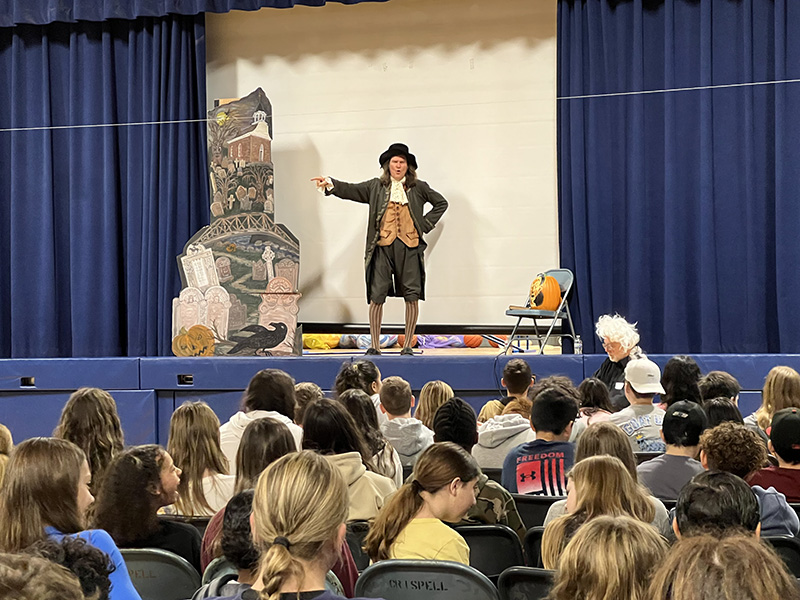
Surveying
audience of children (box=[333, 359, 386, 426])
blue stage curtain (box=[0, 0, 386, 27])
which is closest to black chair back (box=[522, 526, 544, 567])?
audience of children (box=[333, 359, 386, 426])

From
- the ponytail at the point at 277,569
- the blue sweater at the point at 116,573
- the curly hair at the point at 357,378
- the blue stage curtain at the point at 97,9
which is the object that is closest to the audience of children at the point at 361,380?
the curly hair at the point at 357,378

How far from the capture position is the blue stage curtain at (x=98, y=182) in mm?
8789

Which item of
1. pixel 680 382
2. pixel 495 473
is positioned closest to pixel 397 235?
pixel 680 382

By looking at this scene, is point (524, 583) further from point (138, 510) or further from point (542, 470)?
point (542, 470)

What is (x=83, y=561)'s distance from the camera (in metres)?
1.35

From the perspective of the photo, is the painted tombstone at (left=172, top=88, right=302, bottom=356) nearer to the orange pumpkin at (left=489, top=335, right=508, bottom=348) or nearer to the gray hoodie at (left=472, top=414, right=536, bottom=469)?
the orange pumpkin at (left=489, top=335, right=508, bottom=348)

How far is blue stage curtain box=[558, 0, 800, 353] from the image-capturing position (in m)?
7.52

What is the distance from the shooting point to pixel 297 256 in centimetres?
773

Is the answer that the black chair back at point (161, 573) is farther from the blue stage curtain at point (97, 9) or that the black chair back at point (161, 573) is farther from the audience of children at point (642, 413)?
the blue stage curtain at point (97, 9)

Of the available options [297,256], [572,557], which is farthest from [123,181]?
[572,557]

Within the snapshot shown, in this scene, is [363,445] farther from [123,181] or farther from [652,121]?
[123,181]

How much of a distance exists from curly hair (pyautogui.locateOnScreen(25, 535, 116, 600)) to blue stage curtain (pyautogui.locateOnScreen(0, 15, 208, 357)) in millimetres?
7466

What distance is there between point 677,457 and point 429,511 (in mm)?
1120

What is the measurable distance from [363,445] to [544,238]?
18.3 ft
